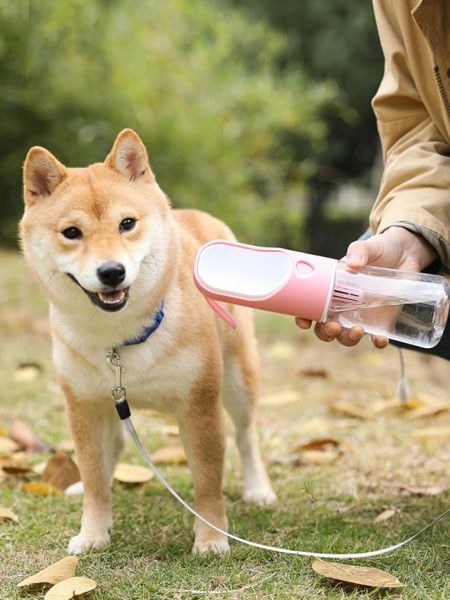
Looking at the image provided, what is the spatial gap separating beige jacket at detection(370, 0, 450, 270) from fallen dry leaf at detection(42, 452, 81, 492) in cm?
128

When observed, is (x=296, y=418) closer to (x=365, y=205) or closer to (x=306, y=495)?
(x=306, y=495)

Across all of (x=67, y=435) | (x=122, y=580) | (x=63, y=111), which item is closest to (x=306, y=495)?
(x=122, y=580)

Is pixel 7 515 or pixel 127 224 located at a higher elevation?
pixel 127 224

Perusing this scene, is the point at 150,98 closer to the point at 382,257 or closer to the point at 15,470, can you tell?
the point at 15,470

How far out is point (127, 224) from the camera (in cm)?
231

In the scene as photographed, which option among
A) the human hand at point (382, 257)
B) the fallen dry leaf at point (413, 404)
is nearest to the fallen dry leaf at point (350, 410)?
the fallen dry leaf at point (413, 404)

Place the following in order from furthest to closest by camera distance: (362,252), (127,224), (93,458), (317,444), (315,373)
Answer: (315,373) < (317,444) < (93,458) < (127,224) < (362,252)

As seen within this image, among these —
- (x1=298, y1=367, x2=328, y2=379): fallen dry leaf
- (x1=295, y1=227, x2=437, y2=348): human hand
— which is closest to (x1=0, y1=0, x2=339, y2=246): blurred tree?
(x1=298, y1=367, x2=328, y2=379): fallen dry leaf

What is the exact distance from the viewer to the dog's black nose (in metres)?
2.14

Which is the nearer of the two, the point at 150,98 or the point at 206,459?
the point at 206,459

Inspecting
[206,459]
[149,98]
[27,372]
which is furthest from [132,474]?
[149,98]

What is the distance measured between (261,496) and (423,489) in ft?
1.77

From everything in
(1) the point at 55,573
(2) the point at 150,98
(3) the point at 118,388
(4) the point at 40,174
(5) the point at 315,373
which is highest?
(4) the point at 40,174

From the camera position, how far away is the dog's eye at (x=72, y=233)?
89.2 inches
